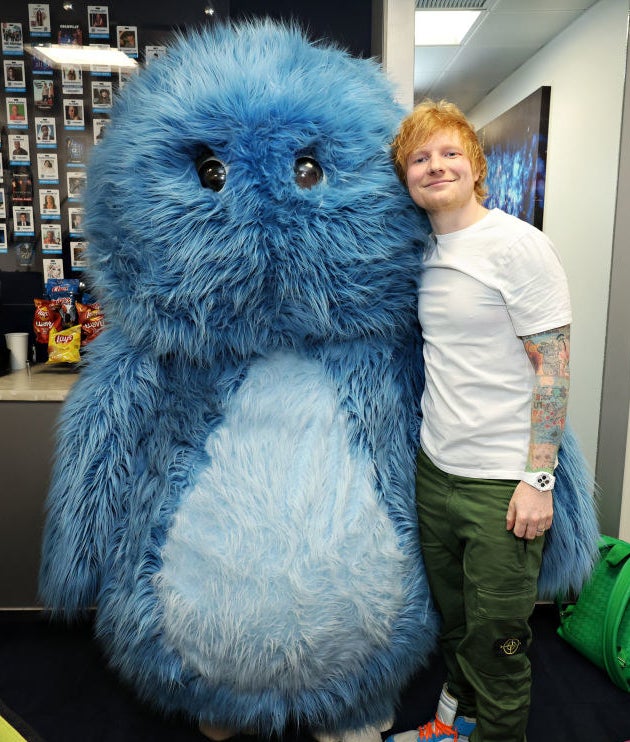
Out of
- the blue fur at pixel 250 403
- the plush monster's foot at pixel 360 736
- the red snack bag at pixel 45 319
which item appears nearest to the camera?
the blue fur at pixel 250 403

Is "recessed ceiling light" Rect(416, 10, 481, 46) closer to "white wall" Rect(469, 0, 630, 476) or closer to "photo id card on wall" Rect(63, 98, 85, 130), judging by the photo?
"white wall" Rect(469, 0, 630, 476)

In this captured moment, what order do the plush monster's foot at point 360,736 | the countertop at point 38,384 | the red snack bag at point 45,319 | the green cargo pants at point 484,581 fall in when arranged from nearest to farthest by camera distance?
the green cargo pants at point 484,581 < the plush monster's foot at point 360,736 < the countertop at point 38,384 < the red snack bag at point 45,319

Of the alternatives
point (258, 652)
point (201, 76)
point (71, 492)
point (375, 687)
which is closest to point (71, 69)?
point (201, 76)

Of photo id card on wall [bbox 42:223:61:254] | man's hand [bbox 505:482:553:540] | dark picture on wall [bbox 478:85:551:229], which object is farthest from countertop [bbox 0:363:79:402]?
dark picture on wall [bbox 478:85:551:229]

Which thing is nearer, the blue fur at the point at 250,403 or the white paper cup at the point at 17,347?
the blue fur at the point at 250,403

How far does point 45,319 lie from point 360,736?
143 centimetres

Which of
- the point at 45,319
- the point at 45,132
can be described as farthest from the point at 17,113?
the point at 45,319

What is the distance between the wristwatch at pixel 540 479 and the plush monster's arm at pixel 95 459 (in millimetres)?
666

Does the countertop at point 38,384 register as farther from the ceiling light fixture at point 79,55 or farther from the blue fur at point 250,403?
the ceiling light fixture at point 79,55

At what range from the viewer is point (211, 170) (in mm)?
991

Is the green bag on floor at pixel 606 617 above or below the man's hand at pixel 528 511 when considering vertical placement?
below

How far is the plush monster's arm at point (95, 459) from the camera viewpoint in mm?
1104

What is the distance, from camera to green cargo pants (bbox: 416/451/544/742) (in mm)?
1080

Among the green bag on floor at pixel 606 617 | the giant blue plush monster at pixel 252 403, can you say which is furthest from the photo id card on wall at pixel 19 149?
the green bag on floor at pixel 606 617
